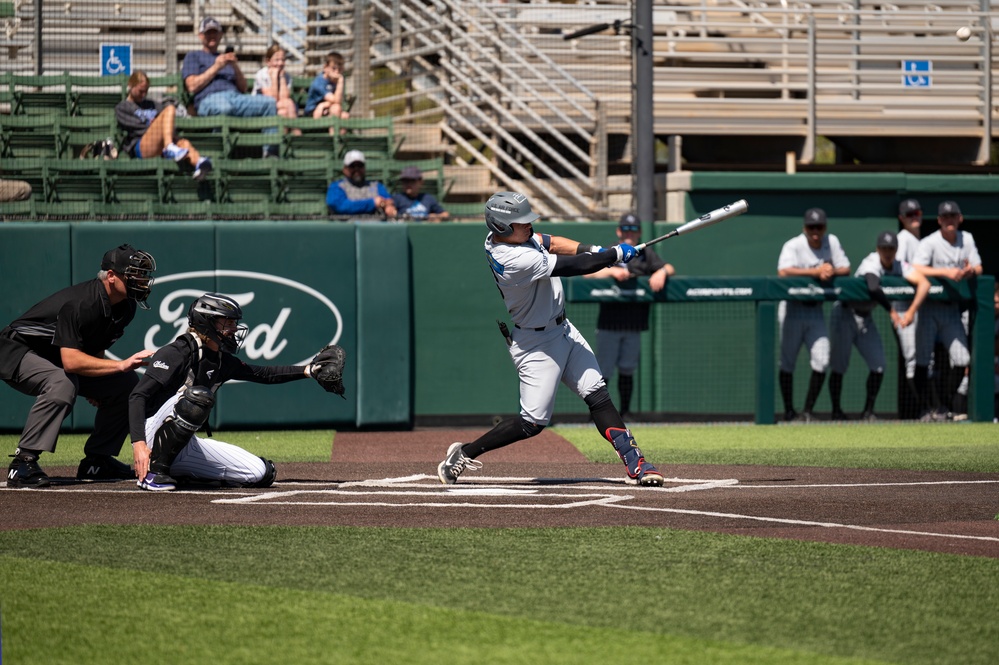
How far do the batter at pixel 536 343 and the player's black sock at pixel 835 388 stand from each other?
542cm

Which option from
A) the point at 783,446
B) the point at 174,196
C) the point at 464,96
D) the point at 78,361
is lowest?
the point at 783,446

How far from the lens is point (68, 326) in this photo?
26.2ft

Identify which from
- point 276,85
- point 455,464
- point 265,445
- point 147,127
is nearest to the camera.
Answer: point 455,464

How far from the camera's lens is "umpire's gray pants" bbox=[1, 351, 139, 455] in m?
8.11

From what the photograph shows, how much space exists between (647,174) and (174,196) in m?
5.00

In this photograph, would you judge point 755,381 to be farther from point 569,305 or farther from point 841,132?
point 841,132

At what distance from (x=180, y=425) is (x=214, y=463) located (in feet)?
1.69

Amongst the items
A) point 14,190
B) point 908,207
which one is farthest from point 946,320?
point 14,190

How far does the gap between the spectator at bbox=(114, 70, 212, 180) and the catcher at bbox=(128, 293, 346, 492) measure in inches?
240

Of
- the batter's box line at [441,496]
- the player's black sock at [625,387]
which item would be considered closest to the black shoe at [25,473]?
the batter's box line at [441,496]

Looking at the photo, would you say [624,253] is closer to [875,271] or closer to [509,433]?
[509,433]

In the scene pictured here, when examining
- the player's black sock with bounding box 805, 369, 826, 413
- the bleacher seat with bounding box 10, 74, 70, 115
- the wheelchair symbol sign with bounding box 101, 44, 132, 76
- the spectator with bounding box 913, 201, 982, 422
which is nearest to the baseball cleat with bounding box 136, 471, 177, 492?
the player's black sock with bounding box 805, 369, 826, 413

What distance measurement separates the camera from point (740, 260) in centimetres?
1366

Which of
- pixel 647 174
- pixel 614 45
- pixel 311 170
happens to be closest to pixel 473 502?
pixel 647 174
